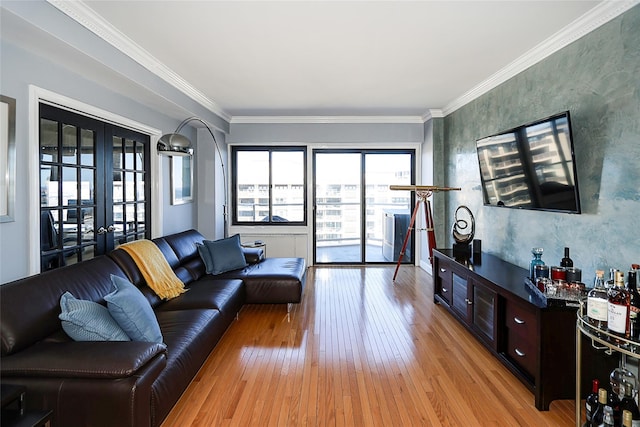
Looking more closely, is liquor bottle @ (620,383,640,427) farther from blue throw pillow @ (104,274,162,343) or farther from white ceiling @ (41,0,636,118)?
blue throw pillow @ (104,274,162,343)

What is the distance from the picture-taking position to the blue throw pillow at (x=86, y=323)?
1933mm

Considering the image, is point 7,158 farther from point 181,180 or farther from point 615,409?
point 615,409

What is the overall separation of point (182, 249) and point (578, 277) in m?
3.69

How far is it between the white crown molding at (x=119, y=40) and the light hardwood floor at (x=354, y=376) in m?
2.63

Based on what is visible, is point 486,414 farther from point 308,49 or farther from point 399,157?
point 399,157

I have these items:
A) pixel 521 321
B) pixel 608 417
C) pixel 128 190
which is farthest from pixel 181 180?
pixel 608 417

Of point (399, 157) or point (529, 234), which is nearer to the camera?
point (529, 234)

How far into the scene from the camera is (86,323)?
195 centimetres

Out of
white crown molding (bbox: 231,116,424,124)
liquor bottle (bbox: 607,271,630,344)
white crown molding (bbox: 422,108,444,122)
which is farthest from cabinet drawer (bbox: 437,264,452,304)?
white crown molding (bbox: 231,116,424,124)

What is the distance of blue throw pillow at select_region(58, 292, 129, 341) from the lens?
1.93 metres

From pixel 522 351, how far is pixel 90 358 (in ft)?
8.57

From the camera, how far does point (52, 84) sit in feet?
8.80

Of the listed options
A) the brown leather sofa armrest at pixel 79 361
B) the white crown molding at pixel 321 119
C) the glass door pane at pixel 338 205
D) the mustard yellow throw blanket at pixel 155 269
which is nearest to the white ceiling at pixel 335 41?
the white crown molding at pixel 321 119

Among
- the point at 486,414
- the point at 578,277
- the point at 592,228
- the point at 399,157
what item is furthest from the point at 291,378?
the point at 399,157
